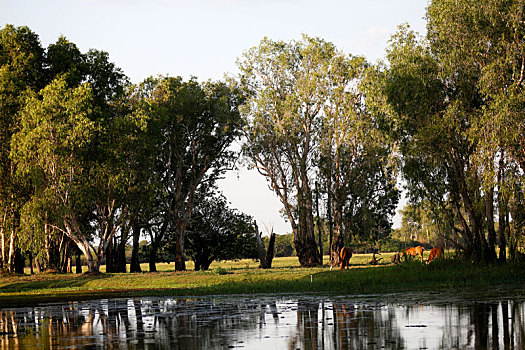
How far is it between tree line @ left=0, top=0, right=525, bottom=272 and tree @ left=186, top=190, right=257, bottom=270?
20 cm

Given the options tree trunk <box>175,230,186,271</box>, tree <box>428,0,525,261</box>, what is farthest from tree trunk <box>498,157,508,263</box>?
tree trunk <box>175,230,186,271</box>

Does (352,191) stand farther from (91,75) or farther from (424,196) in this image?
(91,75)

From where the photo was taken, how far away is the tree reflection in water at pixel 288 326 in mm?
12773

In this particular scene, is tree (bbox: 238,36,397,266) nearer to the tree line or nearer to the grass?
the tree line

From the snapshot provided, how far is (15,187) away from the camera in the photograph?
183ft

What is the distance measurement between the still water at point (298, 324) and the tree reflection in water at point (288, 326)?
0.02 metres

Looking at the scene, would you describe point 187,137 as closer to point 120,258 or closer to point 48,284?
point 120,258

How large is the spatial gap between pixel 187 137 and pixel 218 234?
44.3ft

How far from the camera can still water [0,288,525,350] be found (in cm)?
1284

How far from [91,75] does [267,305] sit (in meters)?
46.6

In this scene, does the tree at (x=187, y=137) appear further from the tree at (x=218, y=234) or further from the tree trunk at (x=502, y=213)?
the tree trunk at (x=502, y=213)

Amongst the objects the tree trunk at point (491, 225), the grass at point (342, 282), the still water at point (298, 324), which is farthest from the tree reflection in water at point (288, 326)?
the tree trunk at point (491, 225)

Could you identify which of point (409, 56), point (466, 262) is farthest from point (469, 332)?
point (409, 56)

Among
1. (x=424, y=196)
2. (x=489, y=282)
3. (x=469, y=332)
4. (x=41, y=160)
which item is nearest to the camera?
(x=469, y=332)
